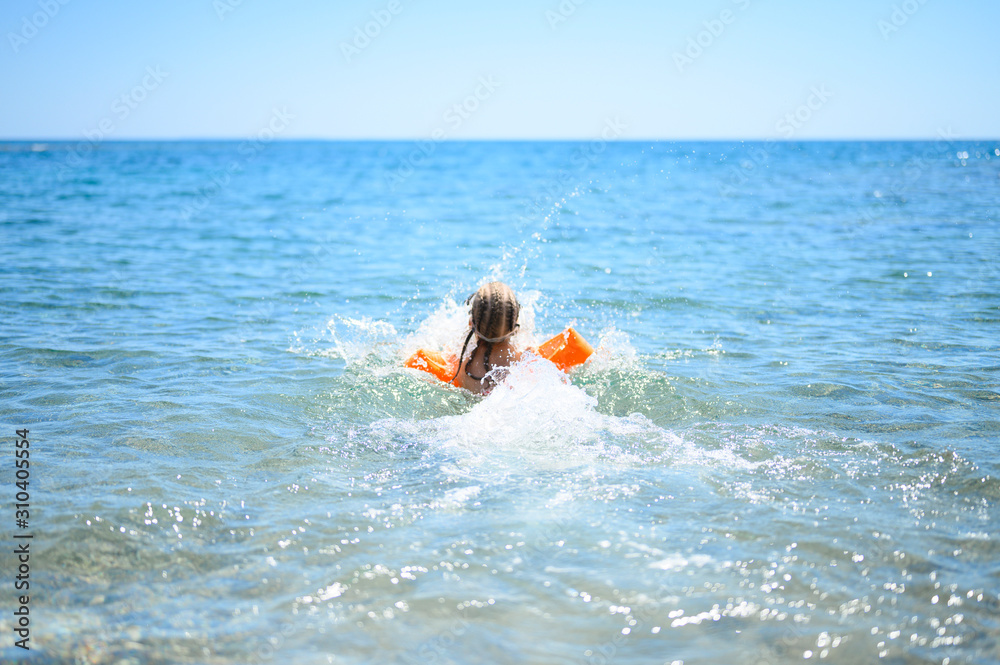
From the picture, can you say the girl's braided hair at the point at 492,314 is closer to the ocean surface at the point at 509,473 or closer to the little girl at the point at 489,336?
the little girl at the point at 489,336

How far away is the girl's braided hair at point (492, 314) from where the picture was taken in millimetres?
5078

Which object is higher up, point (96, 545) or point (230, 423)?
point (230, 423)

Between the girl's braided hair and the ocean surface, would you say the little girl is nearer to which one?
the girl's braided hair

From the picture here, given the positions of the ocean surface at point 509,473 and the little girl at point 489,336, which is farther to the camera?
the little girl at point 489,336

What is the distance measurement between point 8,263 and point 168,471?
8726 mm

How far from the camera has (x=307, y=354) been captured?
6695 mm

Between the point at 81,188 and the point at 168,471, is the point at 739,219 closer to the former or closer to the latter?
the point at 168,471

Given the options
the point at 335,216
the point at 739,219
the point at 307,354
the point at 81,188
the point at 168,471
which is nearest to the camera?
the point at 168,471

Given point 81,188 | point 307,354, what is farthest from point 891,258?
point 81,188

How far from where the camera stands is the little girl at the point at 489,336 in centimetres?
509

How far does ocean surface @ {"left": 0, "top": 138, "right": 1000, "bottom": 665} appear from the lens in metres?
2.76

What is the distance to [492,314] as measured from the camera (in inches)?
201

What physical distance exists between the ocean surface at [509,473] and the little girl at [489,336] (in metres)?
0.18

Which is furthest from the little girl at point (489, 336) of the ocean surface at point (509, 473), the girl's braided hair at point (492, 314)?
the ocean surface at point (509, 473)
